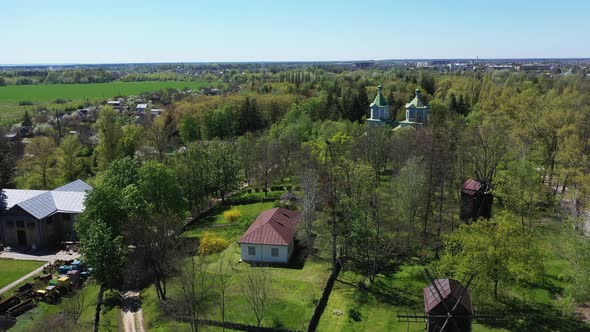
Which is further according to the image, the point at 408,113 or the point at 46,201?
the point at 408,113

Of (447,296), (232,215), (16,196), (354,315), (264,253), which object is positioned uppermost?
(447,296)

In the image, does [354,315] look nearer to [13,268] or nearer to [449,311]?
[449,311]

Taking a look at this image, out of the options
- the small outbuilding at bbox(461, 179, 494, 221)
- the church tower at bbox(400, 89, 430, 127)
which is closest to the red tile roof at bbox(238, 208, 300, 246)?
the small outbuilding at bbox(461, 179, 494, 221)

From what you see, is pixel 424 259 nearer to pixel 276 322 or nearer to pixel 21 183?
pixel 276 322

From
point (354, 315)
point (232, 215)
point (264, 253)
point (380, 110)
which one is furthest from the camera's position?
point (380, 110)

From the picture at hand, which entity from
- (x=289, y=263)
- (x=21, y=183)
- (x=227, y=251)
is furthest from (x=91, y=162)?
(x=289, y=263)

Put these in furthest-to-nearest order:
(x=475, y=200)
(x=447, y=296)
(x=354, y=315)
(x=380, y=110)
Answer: (x=380, y=110) → (x=475, y=200) → (x=354, y=315) → (x=447, y=296)

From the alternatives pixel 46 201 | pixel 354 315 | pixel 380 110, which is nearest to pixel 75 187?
pixel 46 201

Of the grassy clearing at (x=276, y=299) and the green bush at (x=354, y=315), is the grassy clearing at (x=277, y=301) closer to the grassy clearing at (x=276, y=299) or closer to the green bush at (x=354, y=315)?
the grassy clearing at (x=276, y=299)
